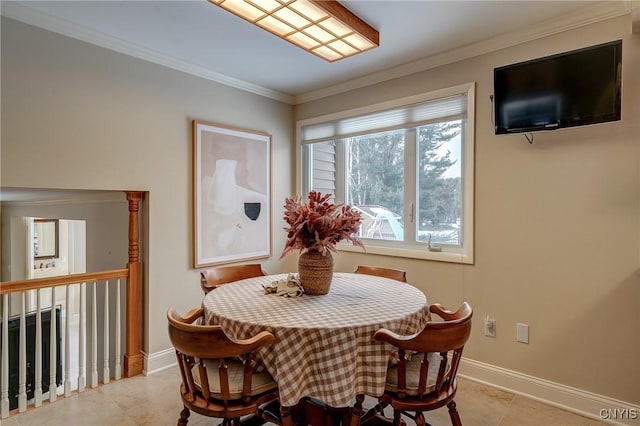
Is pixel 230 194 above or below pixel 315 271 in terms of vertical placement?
above

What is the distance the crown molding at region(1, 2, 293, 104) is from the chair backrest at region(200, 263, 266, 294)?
5.54ft

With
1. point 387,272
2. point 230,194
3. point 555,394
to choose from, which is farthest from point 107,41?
point 555,394

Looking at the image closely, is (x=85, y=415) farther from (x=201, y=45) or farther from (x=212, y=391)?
(x=201, y=45)

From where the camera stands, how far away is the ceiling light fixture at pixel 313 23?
1974mm

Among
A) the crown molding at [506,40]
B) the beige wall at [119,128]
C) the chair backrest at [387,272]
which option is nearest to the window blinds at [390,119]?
the crown molding at [506,40]

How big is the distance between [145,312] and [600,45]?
11.5ft

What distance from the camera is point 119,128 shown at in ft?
8.55

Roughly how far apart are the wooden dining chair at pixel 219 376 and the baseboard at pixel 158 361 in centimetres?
142

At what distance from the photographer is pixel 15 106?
7.09ft

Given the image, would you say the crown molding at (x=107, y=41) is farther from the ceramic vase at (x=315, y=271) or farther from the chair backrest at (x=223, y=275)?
the ceramic vase at (x=315, y=271)

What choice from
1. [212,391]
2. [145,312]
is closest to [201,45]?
[145,312]

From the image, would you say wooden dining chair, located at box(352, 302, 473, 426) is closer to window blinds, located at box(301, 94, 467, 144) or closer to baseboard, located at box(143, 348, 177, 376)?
window blinds, located at box(301, 94, 467, 144)

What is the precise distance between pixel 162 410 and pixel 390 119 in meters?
2.81

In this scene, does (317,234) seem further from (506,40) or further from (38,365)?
(38,365)
